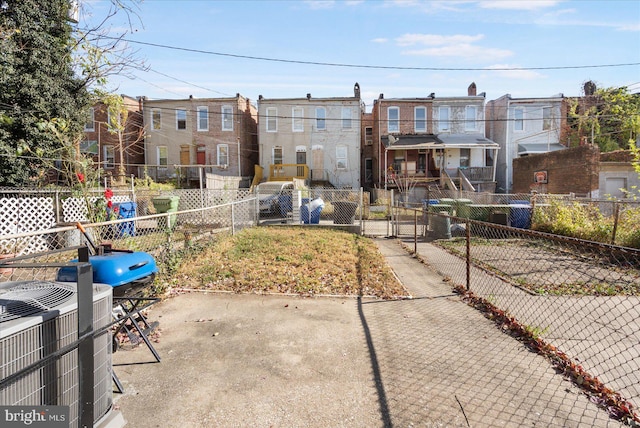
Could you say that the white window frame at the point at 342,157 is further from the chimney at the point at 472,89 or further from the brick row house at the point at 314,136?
the chimney at the point at 472,89

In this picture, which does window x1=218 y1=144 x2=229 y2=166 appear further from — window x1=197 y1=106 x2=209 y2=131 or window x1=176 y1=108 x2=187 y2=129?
window x1=176 y1=108 x2=187 y2=129

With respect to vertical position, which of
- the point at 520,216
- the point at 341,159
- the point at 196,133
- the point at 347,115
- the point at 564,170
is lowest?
the point at 520,216

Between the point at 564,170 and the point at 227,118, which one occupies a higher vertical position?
the point at 227,118

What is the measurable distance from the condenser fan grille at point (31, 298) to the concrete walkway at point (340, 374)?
51.3 inches

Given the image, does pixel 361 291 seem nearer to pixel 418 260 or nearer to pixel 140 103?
pixel 418 260

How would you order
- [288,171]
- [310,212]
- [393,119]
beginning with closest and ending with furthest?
[310,212], [288,171], [393,119]

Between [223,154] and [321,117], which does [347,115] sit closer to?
[321,117]

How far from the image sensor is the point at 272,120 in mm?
29594

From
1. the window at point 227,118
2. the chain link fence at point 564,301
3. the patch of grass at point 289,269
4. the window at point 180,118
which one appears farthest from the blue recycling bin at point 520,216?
the window at point 180,118

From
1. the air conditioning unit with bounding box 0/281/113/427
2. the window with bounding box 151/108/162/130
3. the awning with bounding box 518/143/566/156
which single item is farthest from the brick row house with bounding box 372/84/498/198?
the air conditioning unit with bounding box 0/281/113/427

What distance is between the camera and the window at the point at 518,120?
96.0 ft

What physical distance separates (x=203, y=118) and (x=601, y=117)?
3150cm

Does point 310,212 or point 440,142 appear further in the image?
point 440,142

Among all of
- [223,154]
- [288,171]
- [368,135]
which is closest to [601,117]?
[368,135]
